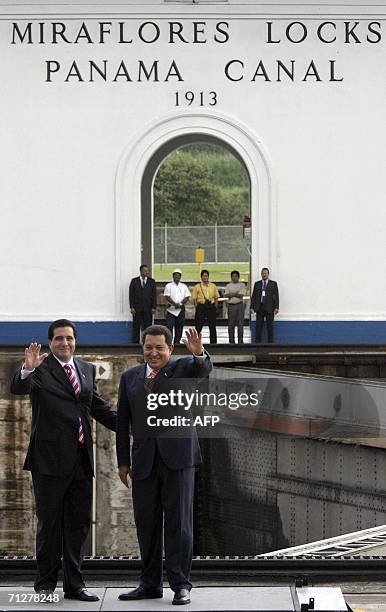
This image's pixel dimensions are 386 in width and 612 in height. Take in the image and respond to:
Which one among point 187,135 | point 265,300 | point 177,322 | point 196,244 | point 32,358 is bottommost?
point 177,322

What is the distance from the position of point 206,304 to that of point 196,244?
90.6 feet

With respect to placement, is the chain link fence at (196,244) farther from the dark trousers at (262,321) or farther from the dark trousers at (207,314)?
the dark trousers at (262,321)

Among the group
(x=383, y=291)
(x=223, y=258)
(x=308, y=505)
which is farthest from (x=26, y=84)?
(x=223, y=258)

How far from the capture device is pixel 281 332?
22.2m

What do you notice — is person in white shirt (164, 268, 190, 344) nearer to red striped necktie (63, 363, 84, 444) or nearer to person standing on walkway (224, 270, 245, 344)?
person standing on walkway (224, 270, 245, 344)

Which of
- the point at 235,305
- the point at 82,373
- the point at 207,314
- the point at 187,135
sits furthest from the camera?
the point at 187,135

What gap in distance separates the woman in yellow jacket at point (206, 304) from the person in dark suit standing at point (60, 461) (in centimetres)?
1430

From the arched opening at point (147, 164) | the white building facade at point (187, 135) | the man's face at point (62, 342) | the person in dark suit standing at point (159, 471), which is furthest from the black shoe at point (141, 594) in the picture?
the arched opening at point (147, 164)

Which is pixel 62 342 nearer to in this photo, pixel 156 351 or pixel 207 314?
pixel 156 351

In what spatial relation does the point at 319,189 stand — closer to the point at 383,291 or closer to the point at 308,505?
the point at 383,291

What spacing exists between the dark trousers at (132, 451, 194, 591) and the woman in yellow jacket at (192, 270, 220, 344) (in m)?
14.3

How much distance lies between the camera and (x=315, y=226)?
889 inches

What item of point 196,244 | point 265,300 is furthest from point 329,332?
point 196,244

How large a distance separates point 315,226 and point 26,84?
5.27 metres
